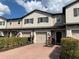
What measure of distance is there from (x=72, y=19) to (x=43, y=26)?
8594 millimetres

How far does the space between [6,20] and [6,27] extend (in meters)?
2.04

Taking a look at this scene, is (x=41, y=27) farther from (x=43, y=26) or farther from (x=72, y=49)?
(x=72, y=49)

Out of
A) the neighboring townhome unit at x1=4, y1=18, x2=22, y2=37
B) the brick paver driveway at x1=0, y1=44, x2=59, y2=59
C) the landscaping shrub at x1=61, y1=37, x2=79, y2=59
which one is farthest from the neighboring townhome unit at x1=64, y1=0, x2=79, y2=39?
the neighboring townhome unit at x1=4, y1=18, x2=22, y2=37

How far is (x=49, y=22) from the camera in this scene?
2986cm

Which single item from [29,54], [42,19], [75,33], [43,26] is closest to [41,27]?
[43,26]

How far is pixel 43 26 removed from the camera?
30406 mm

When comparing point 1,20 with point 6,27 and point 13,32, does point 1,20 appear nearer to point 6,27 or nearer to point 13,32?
point 6,27

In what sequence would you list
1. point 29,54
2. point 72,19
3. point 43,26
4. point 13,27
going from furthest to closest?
point 13,27 → point 43,26 → point 72,19 → point 29,54

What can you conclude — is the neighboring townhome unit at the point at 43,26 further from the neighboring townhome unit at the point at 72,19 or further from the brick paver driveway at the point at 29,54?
the brick paver driveway at the point at 29,54

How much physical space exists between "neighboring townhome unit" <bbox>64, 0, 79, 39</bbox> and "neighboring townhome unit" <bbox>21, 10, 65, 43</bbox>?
12.8 feet

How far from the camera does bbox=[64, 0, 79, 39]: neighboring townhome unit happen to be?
22.7 metres

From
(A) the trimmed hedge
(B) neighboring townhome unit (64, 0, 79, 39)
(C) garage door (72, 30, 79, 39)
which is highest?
(B) neighboring townhome unit (64, 0, 79, 39)

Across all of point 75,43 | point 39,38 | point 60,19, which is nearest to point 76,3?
point 60,19

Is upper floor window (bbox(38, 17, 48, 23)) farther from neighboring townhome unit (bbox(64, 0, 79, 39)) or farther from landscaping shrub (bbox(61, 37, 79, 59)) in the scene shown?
landscaping shrub (bbox(61, 37, 79, 59))
